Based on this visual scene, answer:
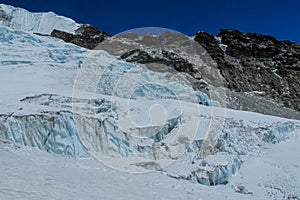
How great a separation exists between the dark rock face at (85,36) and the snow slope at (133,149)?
55.2 m

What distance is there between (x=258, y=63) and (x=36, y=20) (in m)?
62.5

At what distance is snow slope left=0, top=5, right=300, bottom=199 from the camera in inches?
396

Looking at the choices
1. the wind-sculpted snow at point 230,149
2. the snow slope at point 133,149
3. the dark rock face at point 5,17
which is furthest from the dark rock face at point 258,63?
the dark rock face at point 5,17

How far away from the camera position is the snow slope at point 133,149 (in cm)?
1006

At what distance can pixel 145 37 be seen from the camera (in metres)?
80.1

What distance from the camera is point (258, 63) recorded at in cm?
7400

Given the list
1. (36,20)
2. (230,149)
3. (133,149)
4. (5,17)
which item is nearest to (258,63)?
(230,149)

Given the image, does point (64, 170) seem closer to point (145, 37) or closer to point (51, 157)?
point (51, 157)

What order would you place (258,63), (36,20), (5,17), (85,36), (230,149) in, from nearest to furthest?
(230,149) < (258,63) < (85,36) < (5,17) < (36,20)

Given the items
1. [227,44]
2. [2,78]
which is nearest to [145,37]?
[227,44]

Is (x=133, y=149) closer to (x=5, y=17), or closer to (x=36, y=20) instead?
(x=5, y=17)

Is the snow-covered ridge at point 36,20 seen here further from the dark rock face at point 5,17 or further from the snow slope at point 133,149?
the snow slope at point 133,149

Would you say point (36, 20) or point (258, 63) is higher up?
point (36, 20)

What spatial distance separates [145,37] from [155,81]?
48.8 m
